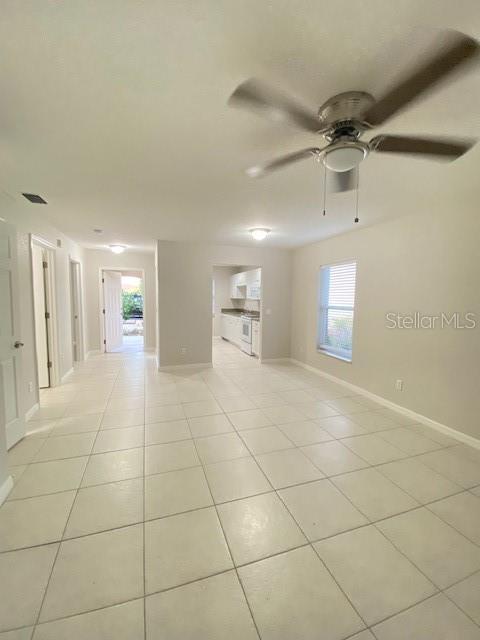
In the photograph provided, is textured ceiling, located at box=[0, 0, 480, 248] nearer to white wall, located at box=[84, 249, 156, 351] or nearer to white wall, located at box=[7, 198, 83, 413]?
white wall, located at box=[7, 198, 83, 413]

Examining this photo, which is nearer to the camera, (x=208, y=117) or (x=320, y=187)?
(x=208, y=117)

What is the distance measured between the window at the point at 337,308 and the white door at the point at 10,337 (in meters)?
4.26

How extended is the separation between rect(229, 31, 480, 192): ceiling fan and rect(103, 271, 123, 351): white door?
240 inches

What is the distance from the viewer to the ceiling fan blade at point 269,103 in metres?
1.05

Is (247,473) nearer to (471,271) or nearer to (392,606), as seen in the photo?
(392,606)

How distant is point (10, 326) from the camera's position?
2518mm

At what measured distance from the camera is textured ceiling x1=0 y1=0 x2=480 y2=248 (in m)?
1.01

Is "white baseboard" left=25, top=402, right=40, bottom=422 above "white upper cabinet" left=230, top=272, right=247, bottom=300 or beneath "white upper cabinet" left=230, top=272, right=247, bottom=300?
beneath

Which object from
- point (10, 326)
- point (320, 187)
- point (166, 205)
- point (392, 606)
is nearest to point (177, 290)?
point (166, 205)

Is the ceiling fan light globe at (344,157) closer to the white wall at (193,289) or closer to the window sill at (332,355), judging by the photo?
the window sill at (332,355)

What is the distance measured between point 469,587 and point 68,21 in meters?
3.08

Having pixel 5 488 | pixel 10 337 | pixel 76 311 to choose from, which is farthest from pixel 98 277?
pixel 5 488

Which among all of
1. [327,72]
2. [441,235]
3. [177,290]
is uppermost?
[327,72]

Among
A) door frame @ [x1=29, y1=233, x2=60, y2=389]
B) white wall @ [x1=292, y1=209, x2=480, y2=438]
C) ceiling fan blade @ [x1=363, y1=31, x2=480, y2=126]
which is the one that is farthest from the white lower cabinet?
ceiling fan blade @ [x1=363, y1=31, x2=480, y2=126]
